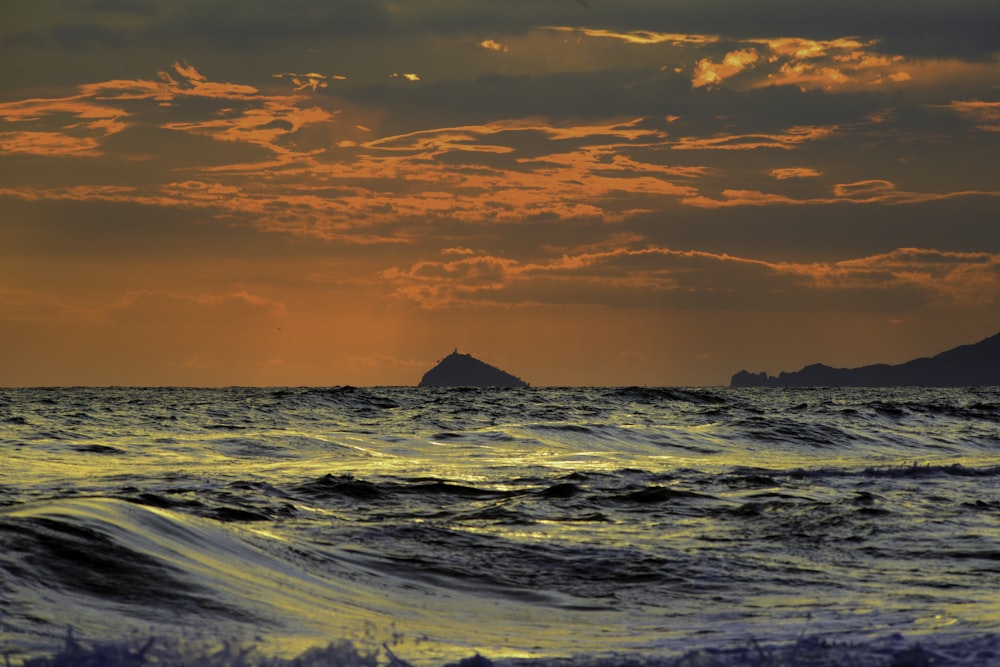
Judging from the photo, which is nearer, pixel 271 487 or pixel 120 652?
pixel 120 652

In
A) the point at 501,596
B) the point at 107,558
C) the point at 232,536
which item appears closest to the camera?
the point at 107,558

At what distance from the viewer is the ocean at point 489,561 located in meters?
7.14

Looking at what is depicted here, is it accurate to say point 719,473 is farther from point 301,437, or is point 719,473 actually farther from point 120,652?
point 120,652

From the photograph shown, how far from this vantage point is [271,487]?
1658cm

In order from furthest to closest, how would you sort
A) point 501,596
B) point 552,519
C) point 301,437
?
point 301,437 → point 552,519 → point 501,596

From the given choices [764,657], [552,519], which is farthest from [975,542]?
[764,657]

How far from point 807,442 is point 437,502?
736 inches

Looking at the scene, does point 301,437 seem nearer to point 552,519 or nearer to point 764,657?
point 552,519

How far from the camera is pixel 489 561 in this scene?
36.7ft

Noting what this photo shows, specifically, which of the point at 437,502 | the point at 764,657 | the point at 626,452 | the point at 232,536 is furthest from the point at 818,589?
the point at 626,452

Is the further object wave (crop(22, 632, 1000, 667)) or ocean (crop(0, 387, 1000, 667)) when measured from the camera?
ocean (crop(0, 387, 1000, 667))

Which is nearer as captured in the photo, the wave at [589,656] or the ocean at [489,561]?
the wave at [589,656]

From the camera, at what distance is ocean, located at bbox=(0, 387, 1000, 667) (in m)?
7.14

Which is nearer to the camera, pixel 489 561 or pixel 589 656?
pixel 589 656
